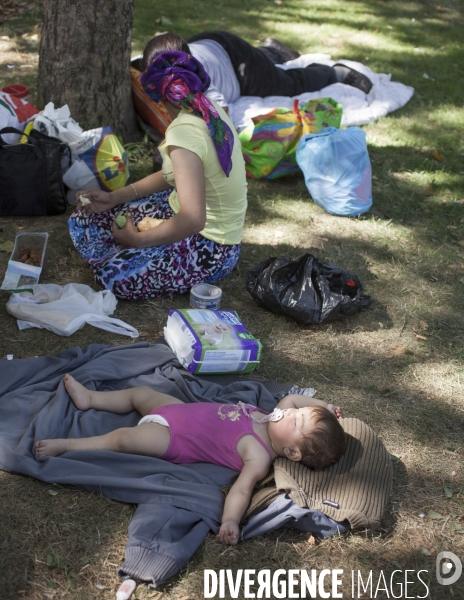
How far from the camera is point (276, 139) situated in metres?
5.46

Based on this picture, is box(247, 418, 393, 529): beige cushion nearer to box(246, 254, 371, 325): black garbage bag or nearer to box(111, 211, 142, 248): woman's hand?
box(246, 254, 371, 325): black garbage bag

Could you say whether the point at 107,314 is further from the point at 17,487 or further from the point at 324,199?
the point at 324,199

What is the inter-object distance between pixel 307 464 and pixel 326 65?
18.4 feet

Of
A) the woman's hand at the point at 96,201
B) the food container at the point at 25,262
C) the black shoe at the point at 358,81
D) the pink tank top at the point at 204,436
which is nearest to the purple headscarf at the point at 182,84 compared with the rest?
the woman's hand at the point at 96,201

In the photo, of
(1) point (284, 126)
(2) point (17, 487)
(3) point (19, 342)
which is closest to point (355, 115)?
(1) point (284, 126)

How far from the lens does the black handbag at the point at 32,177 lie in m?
4.50

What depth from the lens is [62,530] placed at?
8.45ft

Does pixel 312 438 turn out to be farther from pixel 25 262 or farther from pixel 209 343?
pixel 25 262

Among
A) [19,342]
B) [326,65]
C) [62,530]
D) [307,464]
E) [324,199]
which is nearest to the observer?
[62,530]

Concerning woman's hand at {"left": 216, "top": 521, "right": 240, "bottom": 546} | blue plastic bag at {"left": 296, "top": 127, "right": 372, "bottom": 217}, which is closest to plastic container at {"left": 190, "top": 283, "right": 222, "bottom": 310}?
woman's hand at {"left": 216, "top": 521, "right": 240, "bottom": 546}

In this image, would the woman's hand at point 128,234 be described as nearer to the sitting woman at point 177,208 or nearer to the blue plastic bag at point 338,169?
the sitting woman at point 177,208

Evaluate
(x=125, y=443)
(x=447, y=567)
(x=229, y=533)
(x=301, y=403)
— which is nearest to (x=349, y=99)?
(x=301, y=403)

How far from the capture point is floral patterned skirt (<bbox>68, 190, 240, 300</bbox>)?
157 inches

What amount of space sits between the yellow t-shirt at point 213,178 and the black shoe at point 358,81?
3680 mm
